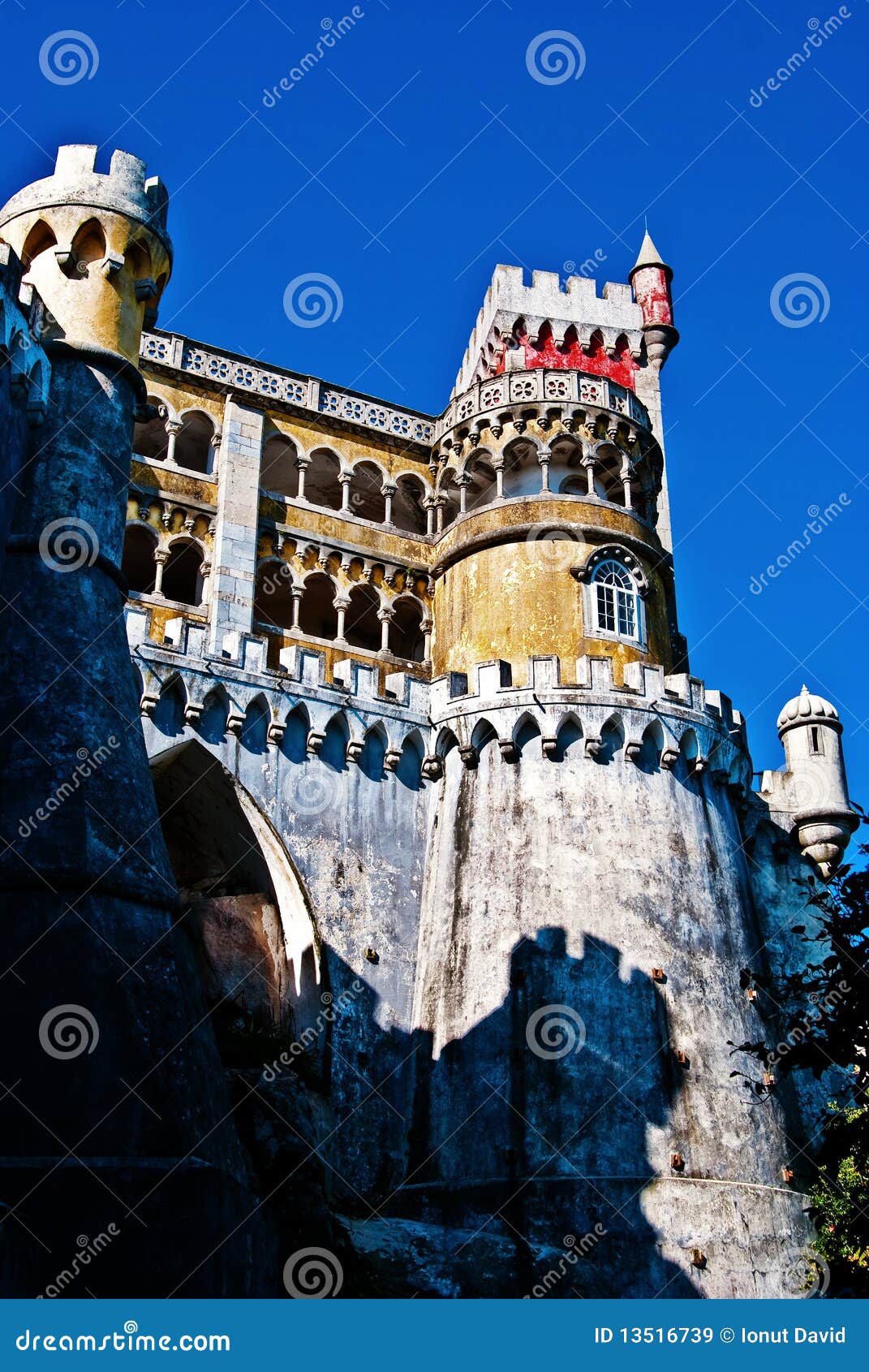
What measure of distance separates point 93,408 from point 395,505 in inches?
663

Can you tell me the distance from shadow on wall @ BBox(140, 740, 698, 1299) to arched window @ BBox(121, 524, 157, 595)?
6.46 metres

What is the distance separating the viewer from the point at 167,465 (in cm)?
3150

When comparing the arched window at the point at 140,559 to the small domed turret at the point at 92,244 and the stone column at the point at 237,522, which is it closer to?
the stone column at the point at 237,522

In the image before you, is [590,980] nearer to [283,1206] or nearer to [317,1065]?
[317,1065]

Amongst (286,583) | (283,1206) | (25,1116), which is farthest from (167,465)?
(25,1116)

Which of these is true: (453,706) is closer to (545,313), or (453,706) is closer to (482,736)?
(482,736)

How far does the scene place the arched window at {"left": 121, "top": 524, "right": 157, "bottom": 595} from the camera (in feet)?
101

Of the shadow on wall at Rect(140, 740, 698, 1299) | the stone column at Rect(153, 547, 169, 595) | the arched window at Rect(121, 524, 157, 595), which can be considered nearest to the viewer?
the shadow on wall at Rect(140, 740, 698, 1299)

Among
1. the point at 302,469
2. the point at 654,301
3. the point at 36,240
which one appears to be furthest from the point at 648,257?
the point at 36,240

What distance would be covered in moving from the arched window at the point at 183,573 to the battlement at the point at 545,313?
25.4ft

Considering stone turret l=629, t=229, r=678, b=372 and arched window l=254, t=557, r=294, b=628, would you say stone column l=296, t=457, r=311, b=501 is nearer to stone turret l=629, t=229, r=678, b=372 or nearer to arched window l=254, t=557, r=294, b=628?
arched window l=254, t=557, r=294, b=628

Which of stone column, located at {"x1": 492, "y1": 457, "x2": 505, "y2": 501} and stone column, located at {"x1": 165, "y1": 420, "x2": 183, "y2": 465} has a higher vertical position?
Answer: stone column, located at {"x1": 165, "y1": 420, "x2": 183, "y2": 465}

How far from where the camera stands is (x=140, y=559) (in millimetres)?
33031

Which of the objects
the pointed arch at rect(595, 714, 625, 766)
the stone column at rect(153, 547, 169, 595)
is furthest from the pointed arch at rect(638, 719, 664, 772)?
the stone column at rect(153, 547, 169, 595)
